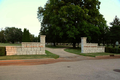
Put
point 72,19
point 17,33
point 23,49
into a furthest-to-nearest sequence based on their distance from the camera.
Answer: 1. point 17,33
2. point 72,19
3. point 23,49

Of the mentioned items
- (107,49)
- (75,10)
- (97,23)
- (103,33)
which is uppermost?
(75,10)

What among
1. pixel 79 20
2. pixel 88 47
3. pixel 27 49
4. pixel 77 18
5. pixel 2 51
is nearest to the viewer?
pixel 2 51

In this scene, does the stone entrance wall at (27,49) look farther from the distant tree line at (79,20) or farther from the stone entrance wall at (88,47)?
the distant tree line at (79,20)

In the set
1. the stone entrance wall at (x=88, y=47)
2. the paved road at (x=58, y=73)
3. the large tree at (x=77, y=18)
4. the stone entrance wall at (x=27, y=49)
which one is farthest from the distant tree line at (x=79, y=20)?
the paved road at (x=58, y=73)

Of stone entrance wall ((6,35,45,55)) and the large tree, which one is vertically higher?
the large tree

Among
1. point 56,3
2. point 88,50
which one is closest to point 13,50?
point 88,50

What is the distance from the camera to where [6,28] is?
88.1m

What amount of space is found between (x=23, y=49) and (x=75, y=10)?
14.8 meters

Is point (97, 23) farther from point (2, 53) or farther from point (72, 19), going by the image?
point (2, 53)

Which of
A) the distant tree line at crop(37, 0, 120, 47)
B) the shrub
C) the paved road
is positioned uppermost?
the distant tree line at crop(37, 0, 120, 47)

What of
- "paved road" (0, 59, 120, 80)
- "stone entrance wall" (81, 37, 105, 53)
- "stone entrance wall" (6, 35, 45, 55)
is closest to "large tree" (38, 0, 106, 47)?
"stone entrance wall" (81, 37, 105, 53)

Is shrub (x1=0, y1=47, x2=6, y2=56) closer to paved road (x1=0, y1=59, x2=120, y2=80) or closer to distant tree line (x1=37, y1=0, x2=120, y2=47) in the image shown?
paved road (x1=0, y1=59, x2=120, y2=80)

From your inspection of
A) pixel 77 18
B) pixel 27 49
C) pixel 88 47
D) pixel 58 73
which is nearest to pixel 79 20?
pixel 77 18

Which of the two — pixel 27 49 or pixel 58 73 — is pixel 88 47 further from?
pixel 58 73
